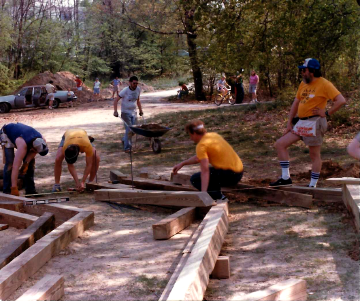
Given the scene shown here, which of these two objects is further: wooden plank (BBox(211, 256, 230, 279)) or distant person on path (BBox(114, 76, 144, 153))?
distant person on path (BBox(114, 76, 144, 153))

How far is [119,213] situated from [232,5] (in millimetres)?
8522

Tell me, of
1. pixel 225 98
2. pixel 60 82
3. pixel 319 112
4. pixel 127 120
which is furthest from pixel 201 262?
pixel 60 82

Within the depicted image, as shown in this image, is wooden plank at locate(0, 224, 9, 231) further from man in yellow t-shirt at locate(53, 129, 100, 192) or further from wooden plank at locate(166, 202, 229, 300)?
wooden plank at locate(166, 202, 229, 300)

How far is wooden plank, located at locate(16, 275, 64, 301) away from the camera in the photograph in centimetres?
358

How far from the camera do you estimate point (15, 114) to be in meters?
26.9

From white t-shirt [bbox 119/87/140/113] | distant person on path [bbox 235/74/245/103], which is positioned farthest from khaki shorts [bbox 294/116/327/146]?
distant person on path [bbox 235/74/245/103]

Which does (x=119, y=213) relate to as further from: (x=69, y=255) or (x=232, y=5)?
(x=232, y=5)

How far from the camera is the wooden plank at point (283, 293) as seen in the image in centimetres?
345

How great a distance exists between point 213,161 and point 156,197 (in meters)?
0.91

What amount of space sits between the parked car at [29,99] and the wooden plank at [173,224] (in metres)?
24.0

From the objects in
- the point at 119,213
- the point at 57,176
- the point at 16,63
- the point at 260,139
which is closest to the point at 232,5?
the point at 260,139

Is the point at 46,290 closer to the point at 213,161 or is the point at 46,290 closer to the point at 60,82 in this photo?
the point at 213,161

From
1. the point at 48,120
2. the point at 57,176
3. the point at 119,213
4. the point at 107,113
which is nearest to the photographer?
the point at 119,213

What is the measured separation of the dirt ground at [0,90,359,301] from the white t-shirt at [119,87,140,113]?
506 centimetres
